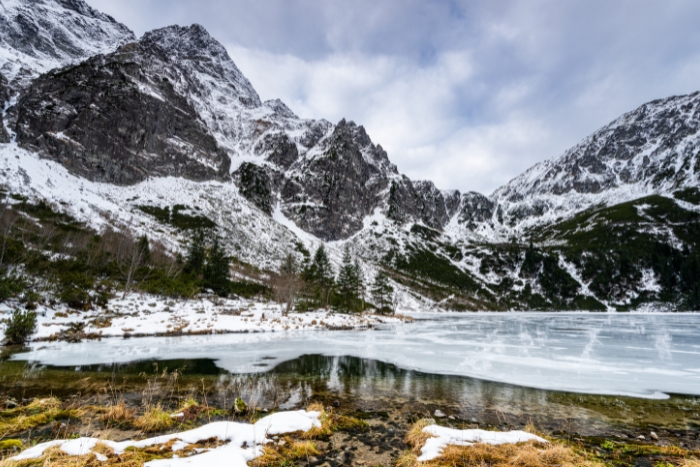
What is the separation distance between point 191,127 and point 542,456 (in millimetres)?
198813

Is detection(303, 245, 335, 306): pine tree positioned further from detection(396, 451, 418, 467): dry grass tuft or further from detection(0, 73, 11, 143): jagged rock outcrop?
A: detection(0, 73, 11, 143): jagged rock outcrop

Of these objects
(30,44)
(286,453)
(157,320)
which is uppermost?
(30,44)

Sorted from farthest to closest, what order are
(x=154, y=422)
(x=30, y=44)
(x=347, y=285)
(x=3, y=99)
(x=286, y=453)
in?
(x=30, y=44), (x=3, y=99), (x=347, y=285), (x=154, y=422), (x=286, y=453)

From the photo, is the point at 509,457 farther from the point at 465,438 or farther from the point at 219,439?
the point at 219,439

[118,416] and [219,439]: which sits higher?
[219,439]

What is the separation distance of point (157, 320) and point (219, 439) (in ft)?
95.0

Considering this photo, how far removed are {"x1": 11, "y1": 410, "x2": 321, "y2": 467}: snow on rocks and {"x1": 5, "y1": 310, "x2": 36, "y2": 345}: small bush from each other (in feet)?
70.9

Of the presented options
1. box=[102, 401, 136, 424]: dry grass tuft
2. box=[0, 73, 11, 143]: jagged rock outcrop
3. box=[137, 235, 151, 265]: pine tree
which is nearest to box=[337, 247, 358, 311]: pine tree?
box=[137, 235, 151, 265]: pine tree

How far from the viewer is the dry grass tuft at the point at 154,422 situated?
7272 millimetres

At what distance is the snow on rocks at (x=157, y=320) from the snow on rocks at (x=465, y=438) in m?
27.0

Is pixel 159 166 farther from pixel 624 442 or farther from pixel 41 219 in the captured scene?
pixel 624 442

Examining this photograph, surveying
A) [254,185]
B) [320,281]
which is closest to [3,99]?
[254,185]

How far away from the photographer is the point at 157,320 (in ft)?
99.7

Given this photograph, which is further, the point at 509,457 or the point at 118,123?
the point at 118,123
